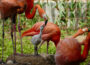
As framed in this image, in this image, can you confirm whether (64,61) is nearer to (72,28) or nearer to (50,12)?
(72,28)

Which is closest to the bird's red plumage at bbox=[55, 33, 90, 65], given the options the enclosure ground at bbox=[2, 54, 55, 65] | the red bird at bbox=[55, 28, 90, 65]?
the red bird at bbox=[55, 28, 90, 65]

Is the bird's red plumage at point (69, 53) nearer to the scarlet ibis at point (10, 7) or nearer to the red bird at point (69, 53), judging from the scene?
the red bird at point (69, 53)

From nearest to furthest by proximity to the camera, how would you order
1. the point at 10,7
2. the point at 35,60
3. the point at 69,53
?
the point at 69,53, the point at 10,7, the point at 35,60

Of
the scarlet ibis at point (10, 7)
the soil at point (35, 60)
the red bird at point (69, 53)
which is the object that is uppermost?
the scarlet ibis at point (10, 7)

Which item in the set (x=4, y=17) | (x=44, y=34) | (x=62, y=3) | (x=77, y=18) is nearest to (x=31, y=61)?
(x=44, y=34)

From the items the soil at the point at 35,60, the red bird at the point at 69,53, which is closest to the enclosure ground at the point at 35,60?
the soil at the point at 35,60

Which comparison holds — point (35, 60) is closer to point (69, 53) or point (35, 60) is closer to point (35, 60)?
point (35, 60)

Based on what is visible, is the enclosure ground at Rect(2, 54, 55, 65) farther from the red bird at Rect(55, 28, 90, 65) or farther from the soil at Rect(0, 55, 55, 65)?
the red bird at Rect(55, 28, 90, 65)

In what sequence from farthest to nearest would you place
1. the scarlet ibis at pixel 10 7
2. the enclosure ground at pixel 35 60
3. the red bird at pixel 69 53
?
the enclosure ground at pixel 35 60, the scarlet ibis at pixel 10 7, the red bird at pixel 69 53

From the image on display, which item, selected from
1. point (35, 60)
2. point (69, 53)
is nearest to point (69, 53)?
point (69, 53)

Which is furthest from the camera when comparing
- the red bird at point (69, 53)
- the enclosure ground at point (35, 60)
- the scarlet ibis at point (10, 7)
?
the enclosure ground at point (35, 60)

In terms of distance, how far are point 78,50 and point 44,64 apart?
1310 mm

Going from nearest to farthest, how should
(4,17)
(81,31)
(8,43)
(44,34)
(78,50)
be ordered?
1. (78,50)
2. (81,31)
3. (4,17)
4. (44,34)
5. (8,43)

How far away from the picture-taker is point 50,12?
28.9 ft
